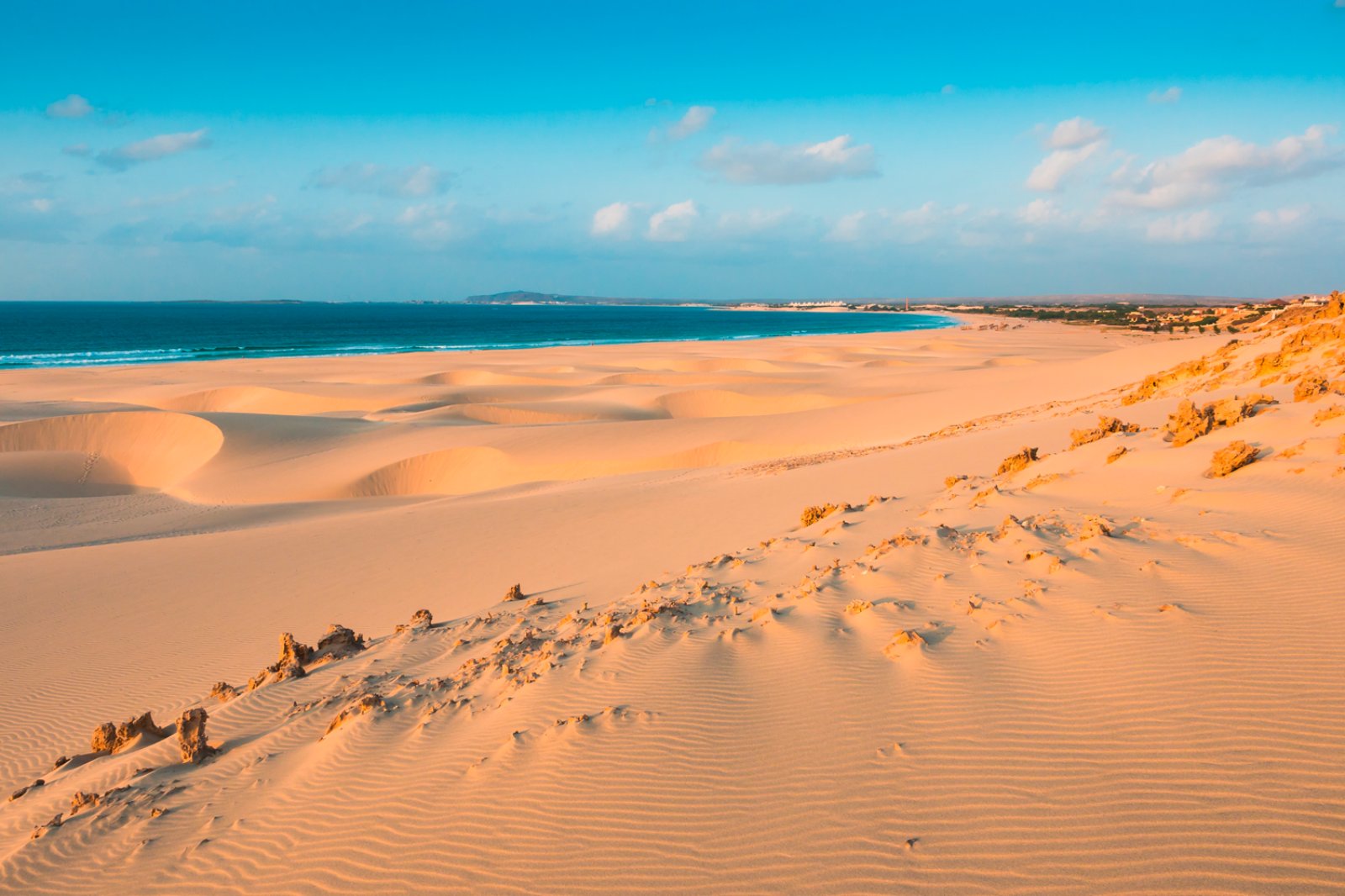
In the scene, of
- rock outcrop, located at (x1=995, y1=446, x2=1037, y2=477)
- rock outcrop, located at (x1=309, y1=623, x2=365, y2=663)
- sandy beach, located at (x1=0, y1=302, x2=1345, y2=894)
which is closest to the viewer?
sandy beach, located at (x1=0, y1=302, x2=1345, y2=894)

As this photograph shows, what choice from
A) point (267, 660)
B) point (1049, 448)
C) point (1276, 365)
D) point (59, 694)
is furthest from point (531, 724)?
point (1276, 365)

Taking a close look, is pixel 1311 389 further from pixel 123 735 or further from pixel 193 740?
pixel 123 735

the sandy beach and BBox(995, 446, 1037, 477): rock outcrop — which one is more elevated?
BBox(995, 446, 1037, 477): rock outcrop

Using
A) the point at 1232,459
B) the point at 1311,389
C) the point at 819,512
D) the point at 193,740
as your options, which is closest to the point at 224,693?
the point at 193,740

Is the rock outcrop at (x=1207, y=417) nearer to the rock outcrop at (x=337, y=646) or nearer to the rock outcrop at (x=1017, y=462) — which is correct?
the rock outcrop at (x=1017, y=462)

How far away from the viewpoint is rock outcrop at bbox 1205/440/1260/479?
687cm

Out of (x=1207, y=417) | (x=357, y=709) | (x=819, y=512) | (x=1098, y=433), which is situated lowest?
(x=357, y=709)

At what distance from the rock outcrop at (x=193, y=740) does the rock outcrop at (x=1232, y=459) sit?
838 centimetres

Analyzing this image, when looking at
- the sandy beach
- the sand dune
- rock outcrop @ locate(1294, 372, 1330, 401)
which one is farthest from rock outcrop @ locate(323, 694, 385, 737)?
the sand dune

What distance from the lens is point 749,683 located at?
439cm

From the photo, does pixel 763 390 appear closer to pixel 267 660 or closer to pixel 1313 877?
pixel 267 660

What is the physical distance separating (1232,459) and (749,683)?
547cm

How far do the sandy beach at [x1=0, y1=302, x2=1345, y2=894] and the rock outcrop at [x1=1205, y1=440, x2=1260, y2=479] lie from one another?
0.03 m

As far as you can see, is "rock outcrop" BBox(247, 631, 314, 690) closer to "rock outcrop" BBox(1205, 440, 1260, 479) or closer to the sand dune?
Result: "rock outcrop" BBox(1205, 440, 1260, 479)
